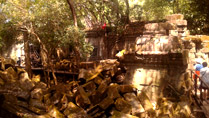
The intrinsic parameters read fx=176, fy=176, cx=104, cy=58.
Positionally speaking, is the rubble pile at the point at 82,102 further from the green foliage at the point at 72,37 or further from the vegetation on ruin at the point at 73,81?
the green foliage at the point at 72,37

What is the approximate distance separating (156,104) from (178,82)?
93cm

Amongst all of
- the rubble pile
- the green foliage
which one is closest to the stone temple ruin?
the rubble pile

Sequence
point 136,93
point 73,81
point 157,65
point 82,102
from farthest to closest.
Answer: point 73,81, point 82,102, point 136,93, point 157,65

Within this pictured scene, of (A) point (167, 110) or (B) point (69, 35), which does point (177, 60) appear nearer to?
(A) point (167, 110)

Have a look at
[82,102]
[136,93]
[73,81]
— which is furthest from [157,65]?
[73,81]

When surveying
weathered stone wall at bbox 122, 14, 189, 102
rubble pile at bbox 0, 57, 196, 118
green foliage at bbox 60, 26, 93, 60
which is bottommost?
rubble pile at bbox 0, 57, 196, 118

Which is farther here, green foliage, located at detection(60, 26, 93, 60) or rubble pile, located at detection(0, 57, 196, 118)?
green foliage, located at detection(60, 26, 93, 60)

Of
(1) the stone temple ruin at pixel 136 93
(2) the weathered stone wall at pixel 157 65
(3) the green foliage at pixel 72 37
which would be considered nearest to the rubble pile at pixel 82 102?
(1) the stone temple ruin at pixel 136 93

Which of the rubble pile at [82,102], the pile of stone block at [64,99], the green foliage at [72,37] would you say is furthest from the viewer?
the green foliage at [72,37]

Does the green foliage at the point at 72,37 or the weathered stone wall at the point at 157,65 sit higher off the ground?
the green foliage at the point at 72,37

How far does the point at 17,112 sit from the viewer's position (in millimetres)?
5031

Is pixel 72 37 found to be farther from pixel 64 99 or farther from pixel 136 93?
pixel 136 93

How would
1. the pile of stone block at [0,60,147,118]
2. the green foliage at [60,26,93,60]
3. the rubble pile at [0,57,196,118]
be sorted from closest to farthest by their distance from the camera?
the rubble pile at [0,57,196,118], the pile of stone block at [0,60,147,118], the green foliage at [60,26,93,60]

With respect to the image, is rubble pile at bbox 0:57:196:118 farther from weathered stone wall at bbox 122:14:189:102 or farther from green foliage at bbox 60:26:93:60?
green foliage at bbox 60:26:93:60
